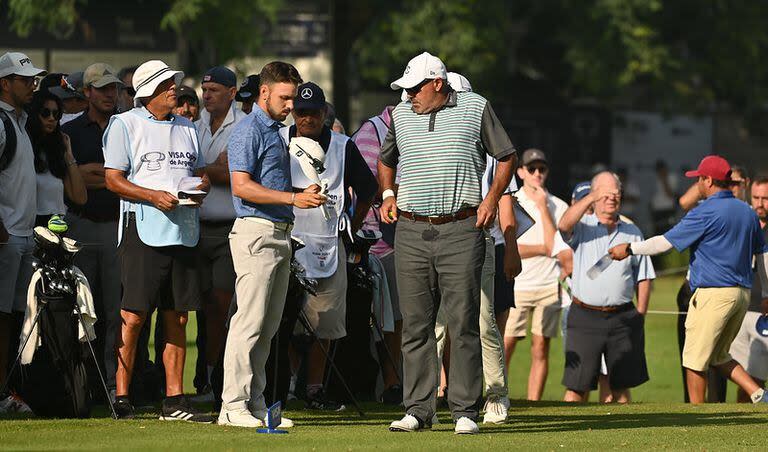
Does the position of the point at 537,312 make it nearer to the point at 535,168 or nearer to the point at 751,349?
the point at 535,168

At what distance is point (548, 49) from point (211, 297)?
34.1m

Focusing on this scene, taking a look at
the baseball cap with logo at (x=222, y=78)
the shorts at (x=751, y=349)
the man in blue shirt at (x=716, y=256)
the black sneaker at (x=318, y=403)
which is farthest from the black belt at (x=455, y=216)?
the shorts at (x=751, y=349)

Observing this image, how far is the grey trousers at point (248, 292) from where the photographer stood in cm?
1025

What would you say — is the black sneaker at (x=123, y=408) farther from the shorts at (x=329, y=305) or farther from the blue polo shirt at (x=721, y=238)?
the blue polo shirt at (x=721, y=238)

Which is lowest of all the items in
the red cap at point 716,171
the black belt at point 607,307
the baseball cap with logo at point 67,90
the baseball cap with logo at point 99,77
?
the black belt at point 607,307

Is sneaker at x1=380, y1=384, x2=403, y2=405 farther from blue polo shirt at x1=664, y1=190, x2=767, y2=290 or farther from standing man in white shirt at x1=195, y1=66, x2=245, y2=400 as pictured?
blue polo shirt at x1=664, y1=190, x2=767, y2=290

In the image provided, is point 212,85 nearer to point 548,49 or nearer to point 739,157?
point 548,49

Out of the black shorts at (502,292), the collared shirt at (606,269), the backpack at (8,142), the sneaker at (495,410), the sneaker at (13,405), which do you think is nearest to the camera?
the backpack at (8,142)

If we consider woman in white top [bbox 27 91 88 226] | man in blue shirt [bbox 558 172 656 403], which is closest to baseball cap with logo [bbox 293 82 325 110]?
woman in white top [bbox 27 91 88 226]

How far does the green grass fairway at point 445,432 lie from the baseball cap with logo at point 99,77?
7.50 feet

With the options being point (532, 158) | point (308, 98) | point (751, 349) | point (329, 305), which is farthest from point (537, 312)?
point (308, 98)

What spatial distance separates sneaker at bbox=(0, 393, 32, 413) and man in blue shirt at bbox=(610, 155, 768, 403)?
5.22 meters

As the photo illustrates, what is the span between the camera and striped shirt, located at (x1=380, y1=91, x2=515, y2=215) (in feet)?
33.9

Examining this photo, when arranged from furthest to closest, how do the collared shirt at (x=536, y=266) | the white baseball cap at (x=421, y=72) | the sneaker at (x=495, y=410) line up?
1. the collared shirt at (x=536, y=266)
2. the sneaker at (x=495, y=410)
3. the white baseball cap at (x=421, y=72)
